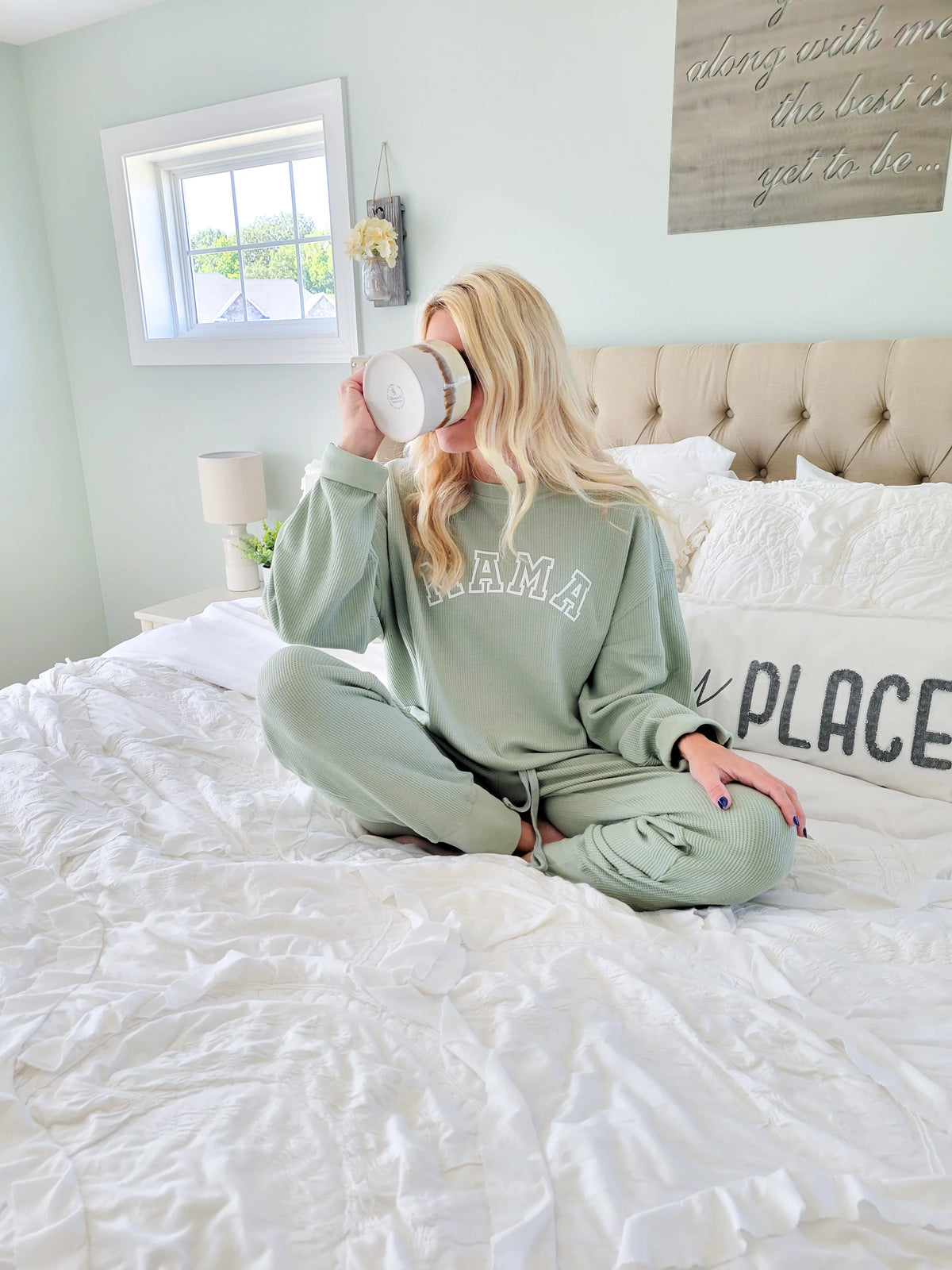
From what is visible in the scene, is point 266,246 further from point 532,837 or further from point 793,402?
point 532,837

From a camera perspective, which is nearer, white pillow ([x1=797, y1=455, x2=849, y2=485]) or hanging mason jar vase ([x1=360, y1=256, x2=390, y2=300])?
white pillow ([x1=797, y1=455, x2=849, y2=485])

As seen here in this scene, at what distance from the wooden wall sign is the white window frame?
1.04 m

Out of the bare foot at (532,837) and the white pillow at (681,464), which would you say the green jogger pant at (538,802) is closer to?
the bare foot at (532,837)

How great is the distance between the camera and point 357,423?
1.20 m

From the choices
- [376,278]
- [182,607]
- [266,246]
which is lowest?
[182,607]

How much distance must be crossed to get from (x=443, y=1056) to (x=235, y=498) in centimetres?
235

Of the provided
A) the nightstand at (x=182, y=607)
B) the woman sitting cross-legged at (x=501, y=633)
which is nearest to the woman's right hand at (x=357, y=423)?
Answer: the woman sitting cross-legged at (x=501, y=633)

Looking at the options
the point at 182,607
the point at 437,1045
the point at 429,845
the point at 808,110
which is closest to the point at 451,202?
the point at 808,110

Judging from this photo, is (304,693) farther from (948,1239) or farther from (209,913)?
(948,1239)

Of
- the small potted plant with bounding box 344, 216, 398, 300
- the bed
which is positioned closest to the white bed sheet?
the bed

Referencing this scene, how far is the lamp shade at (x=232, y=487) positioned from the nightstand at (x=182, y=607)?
0.23 metres

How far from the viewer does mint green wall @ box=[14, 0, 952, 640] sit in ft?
6.42

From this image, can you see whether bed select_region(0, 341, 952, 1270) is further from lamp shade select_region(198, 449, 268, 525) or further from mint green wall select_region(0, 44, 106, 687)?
mint green wall select_region(0, 44, 106, 687)

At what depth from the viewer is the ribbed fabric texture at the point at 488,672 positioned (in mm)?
1139
